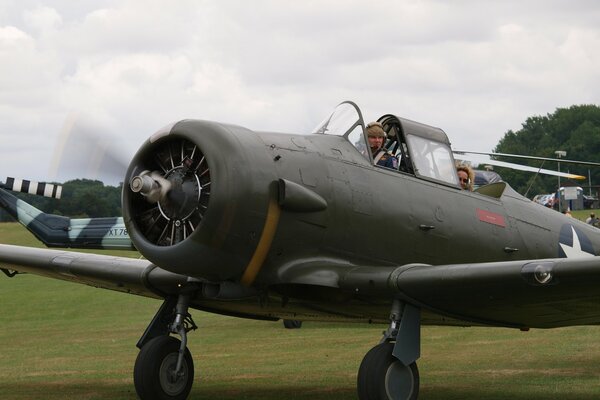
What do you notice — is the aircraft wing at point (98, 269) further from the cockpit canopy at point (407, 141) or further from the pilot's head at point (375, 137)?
the pilot's head at point (375, 137)

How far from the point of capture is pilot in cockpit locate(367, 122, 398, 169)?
9422 millimetres

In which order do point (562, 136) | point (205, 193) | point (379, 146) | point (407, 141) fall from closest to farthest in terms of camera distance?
point (205, 193)
point (379, 146)
point (407, 141)
point (562, 136)

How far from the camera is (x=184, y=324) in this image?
9531 mm

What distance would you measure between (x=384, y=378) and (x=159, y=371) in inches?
91.4

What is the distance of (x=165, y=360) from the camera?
9.38 meters

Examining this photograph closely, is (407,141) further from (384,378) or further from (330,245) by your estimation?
(384,378)

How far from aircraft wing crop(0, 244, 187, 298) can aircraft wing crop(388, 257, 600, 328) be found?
7.75ft

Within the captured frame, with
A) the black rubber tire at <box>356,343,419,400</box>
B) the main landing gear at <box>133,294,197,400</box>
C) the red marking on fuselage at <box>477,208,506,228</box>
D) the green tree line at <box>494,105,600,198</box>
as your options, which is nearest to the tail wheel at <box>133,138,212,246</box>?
the main landing gear at <box>133,294,197,400</box>

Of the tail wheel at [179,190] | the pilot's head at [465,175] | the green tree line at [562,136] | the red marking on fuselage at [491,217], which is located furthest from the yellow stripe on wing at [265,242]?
the green tree line at [562,136]

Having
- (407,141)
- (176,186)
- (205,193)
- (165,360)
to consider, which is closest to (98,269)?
(165,360)

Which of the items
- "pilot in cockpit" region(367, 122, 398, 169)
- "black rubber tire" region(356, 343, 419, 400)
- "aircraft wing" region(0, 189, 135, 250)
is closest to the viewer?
"black rubber tire" region(356, 343, 419, 400)

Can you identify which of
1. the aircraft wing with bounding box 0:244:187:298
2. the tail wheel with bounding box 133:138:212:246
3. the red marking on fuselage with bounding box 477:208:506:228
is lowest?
the aircraft wing with bounding box 0:244:187:298

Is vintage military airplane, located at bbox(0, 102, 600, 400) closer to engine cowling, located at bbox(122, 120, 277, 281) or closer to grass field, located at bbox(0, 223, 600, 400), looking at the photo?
engine cowling, located at bbox(122, 120, 277, 281)

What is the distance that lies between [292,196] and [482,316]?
2.31 meters
